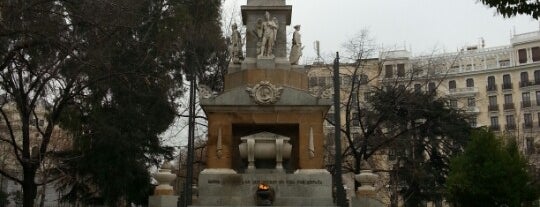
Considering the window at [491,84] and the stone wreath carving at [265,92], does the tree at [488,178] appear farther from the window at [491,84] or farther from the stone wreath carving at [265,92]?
the window at [491,84]

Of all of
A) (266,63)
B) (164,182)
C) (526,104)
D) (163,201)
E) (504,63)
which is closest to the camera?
(163,201)

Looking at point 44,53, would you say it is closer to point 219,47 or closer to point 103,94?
point 103,94

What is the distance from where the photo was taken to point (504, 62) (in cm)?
6831

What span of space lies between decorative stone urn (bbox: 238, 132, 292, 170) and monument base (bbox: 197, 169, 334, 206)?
18.7 inches

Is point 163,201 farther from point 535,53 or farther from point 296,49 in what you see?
point 535,53

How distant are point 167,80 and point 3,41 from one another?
11.7 m

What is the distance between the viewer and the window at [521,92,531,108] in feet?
213

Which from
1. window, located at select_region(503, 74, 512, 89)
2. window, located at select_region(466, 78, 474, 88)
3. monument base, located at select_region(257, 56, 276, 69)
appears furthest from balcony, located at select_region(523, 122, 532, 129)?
monument base, located at select_region(257, 56, 276, 69)

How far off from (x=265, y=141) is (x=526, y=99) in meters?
57.9

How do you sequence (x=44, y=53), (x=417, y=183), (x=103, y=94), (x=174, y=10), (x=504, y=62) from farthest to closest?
(x=504, y=62), (x=417, y=183), (x=174, y=10), (x=103, y=94), (x=44, y=53)

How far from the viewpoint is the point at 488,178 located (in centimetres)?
2317

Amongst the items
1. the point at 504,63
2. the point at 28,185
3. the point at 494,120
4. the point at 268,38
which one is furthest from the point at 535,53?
the point at 28,185

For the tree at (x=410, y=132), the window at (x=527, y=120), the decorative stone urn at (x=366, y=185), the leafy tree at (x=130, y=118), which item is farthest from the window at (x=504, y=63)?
the decorative stone urn at (x=366, y=185)

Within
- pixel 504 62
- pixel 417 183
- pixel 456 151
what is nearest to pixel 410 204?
pixel 417 183
